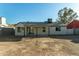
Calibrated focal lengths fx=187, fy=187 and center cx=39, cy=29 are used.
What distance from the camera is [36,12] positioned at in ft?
56.6

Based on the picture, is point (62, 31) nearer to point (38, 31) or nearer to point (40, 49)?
point (38, 31)

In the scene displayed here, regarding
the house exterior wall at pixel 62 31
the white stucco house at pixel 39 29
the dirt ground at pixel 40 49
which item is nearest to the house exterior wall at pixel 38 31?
the white stucco house at pixel 39 29

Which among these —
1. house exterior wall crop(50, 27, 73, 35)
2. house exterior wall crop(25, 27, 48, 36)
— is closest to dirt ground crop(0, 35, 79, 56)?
house exterior wall crop(25, 27, 48, 36)

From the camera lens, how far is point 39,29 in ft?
77.4

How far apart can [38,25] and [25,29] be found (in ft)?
5.57

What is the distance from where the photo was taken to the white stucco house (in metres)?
23.1

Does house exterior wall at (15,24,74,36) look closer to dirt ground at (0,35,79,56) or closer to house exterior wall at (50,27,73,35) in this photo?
house exterior wall at (50,27,73,35)

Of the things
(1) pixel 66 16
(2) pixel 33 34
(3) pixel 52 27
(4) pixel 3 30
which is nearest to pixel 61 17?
(1) pixel 66 16

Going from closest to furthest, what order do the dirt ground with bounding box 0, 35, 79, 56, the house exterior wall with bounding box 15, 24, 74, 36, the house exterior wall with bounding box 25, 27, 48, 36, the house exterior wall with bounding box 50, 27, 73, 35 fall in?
the dirt ground with bounding box 0, 35, 79, 56 < the house exterior wall with bounding box 15, 24, 74, 36 < the house exterior wall with bounding box 25, 27, 48, 36 < the house exterior wall with bounding box 50, 27, 73, 35

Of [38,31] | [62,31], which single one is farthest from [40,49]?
[62,31]

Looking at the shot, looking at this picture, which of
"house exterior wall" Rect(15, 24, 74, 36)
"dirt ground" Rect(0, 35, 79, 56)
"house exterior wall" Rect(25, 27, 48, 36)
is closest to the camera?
"dirt ground" Rect(0, 35, 79, 56)

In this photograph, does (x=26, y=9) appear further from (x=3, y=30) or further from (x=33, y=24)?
(x=3, y=30)

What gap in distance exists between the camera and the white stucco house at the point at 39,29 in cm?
2311

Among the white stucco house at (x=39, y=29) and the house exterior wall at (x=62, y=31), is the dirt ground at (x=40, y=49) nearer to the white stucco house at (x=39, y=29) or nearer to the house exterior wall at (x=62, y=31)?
the white stucco house at (x=39, y=29)
